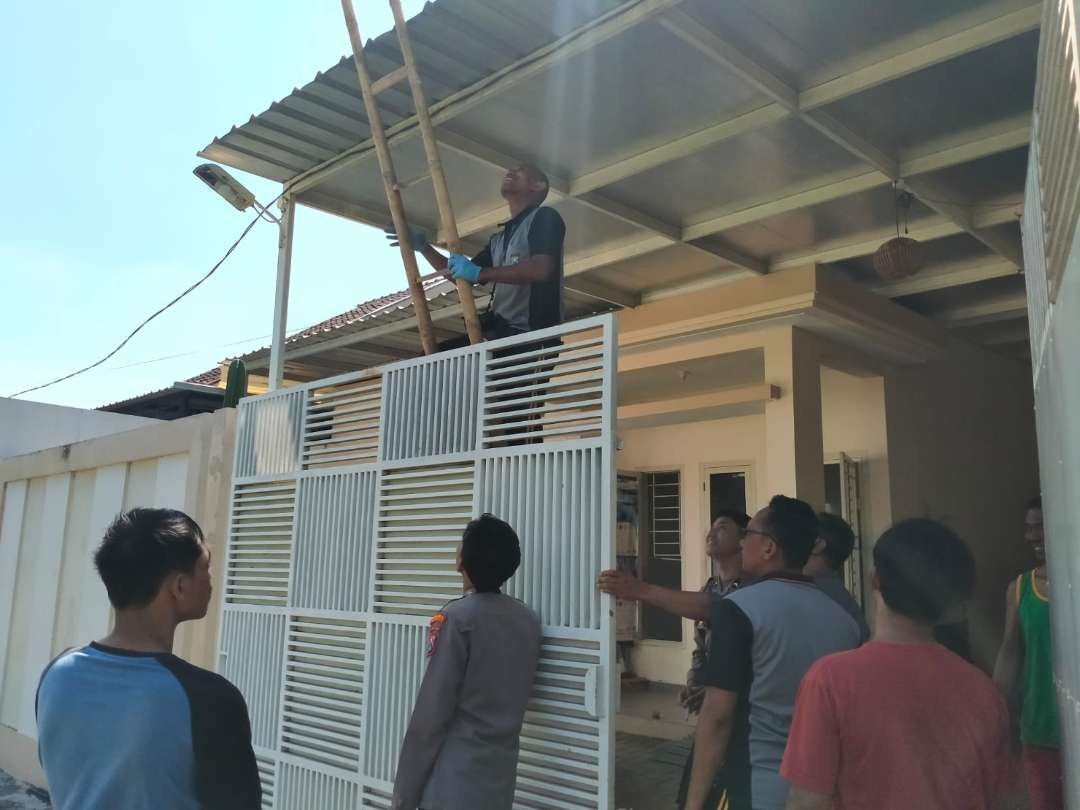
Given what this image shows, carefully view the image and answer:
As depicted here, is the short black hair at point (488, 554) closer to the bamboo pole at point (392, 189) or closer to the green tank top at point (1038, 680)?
the bamboo pole at point (392, 189)

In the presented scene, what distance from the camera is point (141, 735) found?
162 cm

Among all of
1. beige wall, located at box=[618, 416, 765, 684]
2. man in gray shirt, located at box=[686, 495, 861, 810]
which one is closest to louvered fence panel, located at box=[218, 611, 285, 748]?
man in gray shirt, located at box=[686, 495, 861, 810]

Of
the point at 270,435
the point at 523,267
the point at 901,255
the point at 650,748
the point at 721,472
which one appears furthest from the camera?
the point at 721,472

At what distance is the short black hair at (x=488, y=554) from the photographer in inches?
103

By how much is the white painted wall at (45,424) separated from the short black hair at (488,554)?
6.85 m

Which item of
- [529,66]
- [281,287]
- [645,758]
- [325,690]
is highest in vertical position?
[529,66]

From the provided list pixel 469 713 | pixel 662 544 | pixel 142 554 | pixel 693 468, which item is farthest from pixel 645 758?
pixel 142 554

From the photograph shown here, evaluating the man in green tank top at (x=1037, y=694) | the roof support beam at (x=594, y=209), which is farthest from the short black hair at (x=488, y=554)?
the roof support beam at (x=594, y=209)


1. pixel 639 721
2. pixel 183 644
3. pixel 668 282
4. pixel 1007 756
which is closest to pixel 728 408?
pixel 668 282

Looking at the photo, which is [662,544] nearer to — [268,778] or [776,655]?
[268,778]

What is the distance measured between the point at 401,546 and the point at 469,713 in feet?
3.34

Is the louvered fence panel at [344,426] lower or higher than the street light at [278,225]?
lower

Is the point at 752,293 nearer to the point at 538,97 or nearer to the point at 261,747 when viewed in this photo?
the point at 538,97

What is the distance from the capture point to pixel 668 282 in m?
6.36
